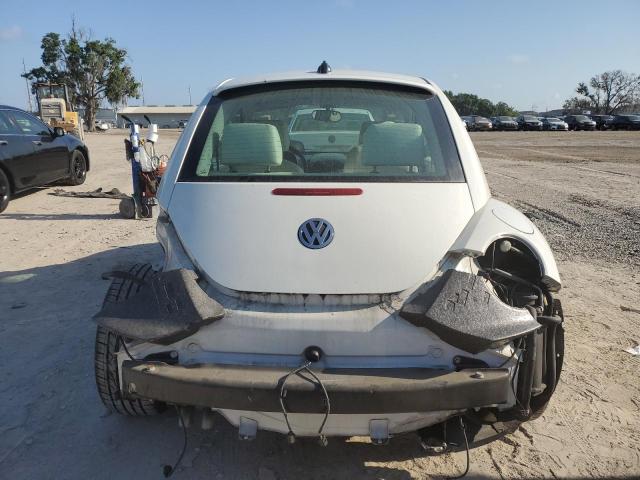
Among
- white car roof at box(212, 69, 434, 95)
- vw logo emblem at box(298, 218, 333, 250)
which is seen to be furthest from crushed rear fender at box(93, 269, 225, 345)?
white car roof at box(212, 69, 434, 95)

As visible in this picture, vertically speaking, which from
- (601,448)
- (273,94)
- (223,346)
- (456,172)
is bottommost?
(601,448)

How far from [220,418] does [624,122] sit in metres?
50.8

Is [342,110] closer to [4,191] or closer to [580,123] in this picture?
[4,191]

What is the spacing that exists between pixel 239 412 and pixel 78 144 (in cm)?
1079

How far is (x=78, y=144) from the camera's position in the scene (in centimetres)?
1153

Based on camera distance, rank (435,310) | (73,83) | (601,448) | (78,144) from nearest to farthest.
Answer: (435,310), (601,448), (78,144), (73,83)

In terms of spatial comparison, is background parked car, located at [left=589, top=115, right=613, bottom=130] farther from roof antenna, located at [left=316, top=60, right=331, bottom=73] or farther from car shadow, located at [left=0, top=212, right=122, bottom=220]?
roof antenna, located at [left=316, top=60, right=331, bottom=73]

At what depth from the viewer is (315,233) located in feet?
8.02

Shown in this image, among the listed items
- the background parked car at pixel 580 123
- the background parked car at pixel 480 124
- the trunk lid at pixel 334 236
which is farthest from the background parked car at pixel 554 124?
the trunk lid at pixel 334 236

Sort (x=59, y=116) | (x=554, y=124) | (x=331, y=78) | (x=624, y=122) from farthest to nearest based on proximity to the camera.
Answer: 1. (x=554, y=124)
2. (x=624, y=122)
3. (x=59, y=116)
4. (x=331, y=78)

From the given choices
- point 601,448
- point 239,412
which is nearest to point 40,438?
point 239,412

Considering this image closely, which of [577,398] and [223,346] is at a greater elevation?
[223,346]

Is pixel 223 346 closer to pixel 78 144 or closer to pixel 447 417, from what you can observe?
pixel 447 417

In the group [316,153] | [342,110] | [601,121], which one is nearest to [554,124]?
[601,121]
